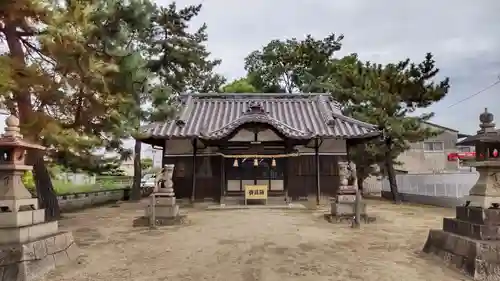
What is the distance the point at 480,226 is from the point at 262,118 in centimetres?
1032

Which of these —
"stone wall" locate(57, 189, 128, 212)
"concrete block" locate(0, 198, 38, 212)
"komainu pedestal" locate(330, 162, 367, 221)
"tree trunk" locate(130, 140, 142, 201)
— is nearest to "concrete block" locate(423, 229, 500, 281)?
"komainu pedestal" locate(330, 162, 367, 221)

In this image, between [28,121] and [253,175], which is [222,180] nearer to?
[253,175]

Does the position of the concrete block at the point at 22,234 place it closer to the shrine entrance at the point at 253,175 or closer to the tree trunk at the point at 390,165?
the shrine entrance at the point at 253,175

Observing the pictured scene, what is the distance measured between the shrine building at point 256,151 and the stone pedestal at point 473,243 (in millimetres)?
9337

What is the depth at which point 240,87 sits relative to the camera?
1334 inches

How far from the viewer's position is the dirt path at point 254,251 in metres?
5.85

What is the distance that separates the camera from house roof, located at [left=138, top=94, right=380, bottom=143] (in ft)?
52.3

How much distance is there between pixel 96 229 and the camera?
402 inches

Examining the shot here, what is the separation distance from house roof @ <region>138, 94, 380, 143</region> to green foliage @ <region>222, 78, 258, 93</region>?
12.3m

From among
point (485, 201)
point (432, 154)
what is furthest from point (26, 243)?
point (432, 154)

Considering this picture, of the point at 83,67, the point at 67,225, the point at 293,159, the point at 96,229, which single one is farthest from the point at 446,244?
the point at 293,159

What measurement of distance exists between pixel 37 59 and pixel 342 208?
8.60 meters

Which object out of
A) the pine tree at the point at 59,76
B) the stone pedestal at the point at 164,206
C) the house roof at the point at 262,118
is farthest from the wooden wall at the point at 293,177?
the pine tree at the point at 59,76

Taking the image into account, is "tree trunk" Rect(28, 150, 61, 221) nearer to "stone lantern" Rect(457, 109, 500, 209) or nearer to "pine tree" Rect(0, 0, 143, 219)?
"pine tree" Rect(0, 0, 143, 219)
